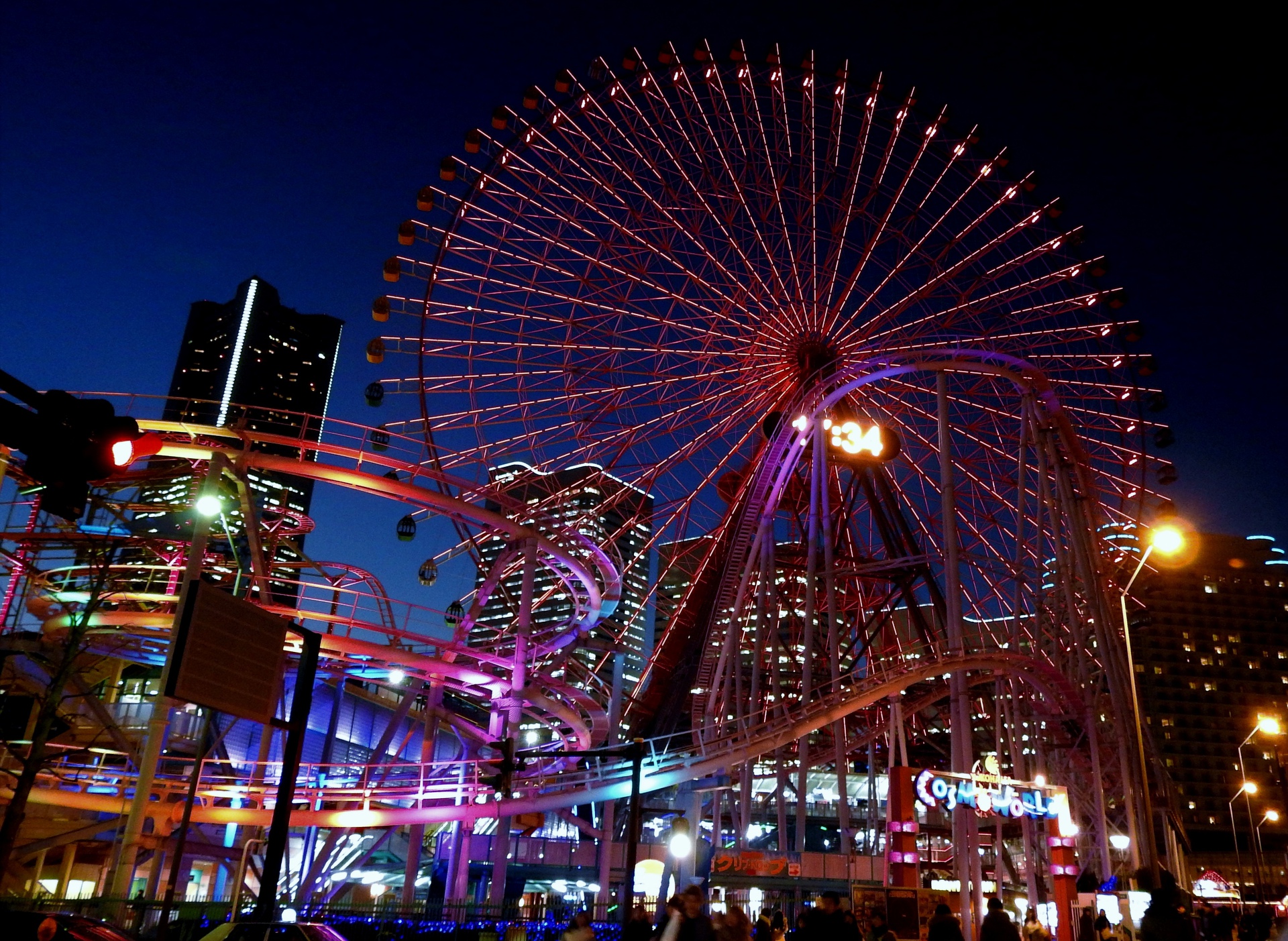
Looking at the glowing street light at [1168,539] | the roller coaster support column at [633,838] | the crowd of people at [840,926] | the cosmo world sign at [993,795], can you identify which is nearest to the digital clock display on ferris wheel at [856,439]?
the cosmo world sign at [993,795]

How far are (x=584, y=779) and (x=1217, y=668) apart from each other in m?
120

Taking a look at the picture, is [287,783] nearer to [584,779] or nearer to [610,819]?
[584,779]

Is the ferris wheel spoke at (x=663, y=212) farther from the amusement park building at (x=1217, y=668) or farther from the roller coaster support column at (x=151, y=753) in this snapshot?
the amusement park building at (x=1217, y=668)

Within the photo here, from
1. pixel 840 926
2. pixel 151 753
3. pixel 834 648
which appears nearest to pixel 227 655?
pixel 151 753

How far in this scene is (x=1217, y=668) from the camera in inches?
4793

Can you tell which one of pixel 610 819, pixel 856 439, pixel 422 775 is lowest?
pixel 610 819

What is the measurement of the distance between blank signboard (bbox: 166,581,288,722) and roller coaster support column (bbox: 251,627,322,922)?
0.71 m

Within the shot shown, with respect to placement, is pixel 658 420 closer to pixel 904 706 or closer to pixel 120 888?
pixel 904 706

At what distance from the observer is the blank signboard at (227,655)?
13.6 metres

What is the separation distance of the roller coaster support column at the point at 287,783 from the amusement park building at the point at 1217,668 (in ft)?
384

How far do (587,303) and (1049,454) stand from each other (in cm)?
1432

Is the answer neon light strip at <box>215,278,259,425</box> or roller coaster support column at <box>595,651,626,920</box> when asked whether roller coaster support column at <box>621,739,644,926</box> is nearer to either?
roller coaster support column at <box>595,651,626,920</box>

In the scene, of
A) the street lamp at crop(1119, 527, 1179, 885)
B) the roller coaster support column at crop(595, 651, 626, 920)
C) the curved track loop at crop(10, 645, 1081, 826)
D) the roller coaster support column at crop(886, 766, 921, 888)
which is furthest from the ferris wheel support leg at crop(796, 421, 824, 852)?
the street lamp at crop(1119, 527, 1179, 885)

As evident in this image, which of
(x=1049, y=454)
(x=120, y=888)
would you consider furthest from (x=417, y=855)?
(x=1049, y=454)
